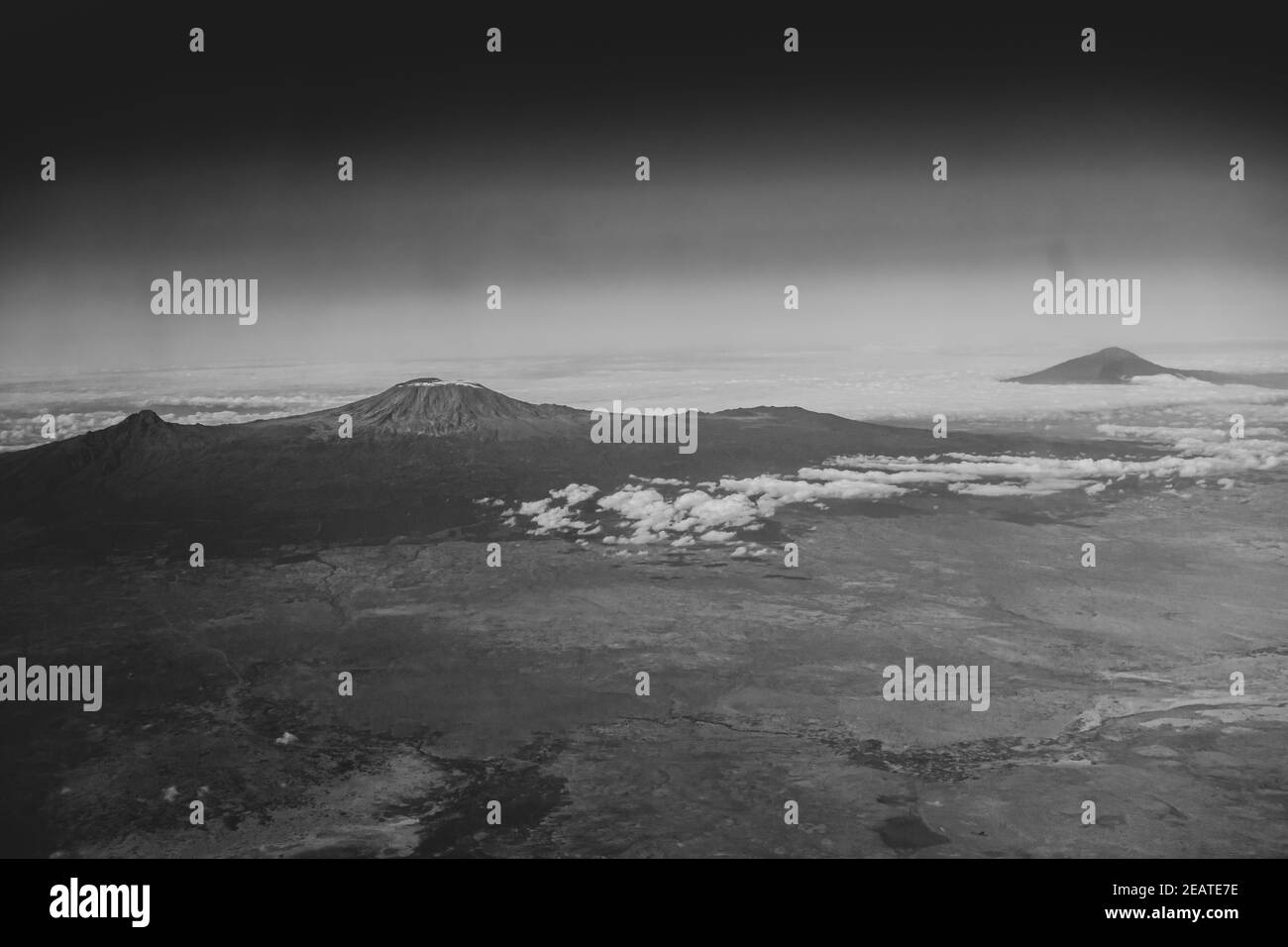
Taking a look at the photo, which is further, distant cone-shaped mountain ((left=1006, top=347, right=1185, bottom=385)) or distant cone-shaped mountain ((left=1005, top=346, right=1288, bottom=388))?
distant cone-shaped mountain ((left=1006, top=347, right=1185, bottom=385))

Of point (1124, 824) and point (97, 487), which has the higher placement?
point (97, 487)

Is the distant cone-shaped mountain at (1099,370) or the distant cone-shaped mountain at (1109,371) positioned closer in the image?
the distant cone-shaped mountain at (1109,371)

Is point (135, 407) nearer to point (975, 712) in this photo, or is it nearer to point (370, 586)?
point (370, 586)

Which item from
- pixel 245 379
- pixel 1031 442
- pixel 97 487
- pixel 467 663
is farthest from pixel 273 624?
pixel 1031 442

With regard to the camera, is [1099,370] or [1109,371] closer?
[1099,370]
